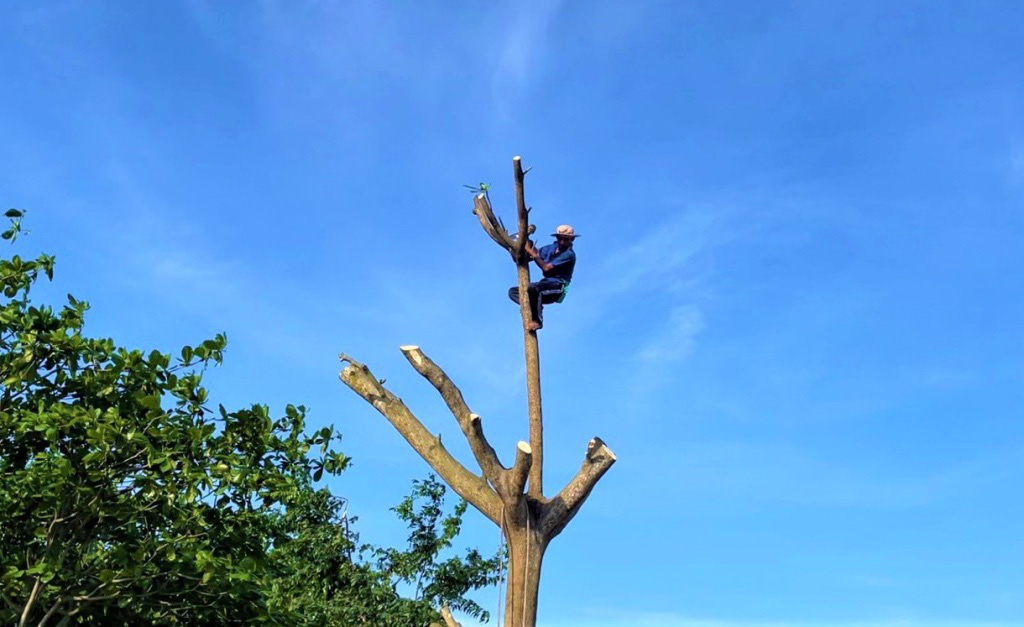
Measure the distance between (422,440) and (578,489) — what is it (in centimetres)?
141

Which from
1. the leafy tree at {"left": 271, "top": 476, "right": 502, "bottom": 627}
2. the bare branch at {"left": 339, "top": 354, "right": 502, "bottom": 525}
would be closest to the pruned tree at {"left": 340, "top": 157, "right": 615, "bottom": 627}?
the bare branch at {"left": 339, "top": 354, "right": 502, "bottom": 525}

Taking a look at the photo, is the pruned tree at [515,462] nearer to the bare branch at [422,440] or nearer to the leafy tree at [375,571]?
the bare branch at [422,440]

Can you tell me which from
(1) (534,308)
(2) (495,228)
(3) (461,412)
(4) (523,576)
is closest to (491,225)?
(2) (495,228)

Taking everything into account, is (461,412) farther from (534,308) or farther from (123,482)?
(123,482)

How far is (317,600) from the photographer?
14.3 meters

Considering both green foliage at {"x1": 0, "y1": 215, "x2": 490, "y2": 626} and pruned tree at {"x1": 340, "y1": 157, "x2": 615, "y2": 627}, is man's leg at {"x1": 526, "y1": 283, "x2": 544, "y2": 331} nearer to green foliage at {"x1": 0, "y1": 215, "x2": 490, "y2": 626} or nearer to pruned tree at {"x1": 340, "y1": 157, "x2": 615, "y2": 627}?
pruned tree at {"x1": 340, "y1": 157, "x2": 615, "y2": 627}

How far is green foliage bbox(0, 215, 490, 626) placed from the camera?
339 inches

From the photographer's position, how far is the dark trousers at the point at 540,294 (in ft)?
27.7

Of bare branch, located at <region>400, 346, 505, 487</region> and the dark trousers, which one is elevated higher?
the dark trousers

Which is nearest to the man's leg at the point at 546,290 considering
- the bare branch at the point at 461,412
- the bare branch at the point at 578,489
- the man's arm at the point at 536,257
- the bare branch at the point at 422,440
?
the man's arm at the point at 536,257

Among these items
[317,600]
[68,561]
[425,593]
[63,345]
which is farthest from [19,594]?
[425,593]

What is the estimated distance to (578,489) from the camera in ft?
27.0

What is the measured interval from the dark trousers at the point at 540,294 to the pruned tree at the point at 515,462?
0.05 metres

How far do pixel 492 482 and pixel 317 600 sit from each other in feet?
23.6
